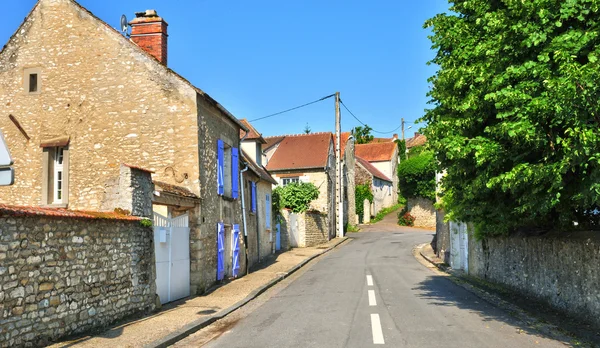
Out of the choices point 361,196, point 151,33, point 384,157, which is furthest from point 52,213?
point 384,157

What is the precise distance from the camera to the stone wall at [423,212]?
155 ft

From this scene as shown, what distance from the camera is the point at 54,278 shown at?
7.66m

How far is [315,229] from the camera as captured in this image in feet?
106

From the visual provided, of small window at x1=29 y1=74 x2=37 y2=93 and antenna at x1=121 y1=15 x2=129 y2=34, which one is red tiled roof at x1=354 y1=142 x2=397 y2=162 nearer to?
antenna at x1=121 y1=15 x2=129 y2=34

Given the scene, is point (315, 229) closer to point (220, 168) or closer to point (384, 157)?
point (220, 168)

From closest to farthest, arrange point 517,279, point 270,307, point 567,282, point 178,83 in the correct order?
1. point 567,282
2. point 270,307
3. point 517,279
4. point 178,83

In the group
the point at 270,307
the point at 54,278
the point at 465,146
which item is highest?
the point at 465,146

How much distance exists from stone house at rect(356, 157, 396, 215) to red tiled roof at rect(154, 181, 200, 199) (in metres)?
39.3

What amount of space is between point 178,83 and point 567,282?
34.0 ft

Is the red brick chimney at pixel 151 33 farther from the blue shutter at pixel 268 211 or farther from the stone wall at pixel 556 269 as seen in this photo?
the stone wall at pixel 556 269

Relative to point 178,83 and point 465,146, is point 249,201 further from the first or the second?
point 465,146

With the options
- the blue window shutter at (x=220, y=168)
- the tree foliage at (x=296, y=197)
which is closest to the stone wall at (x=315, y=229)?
the tree foliage at (x=296, y=197)

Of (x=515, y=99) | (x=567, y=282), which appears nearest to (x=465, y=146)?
(x=515, y=99)

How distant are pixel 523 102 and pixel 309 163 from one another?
97.2 feet
